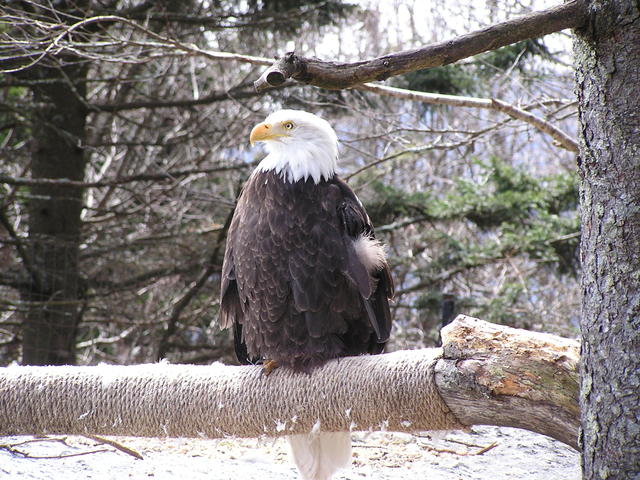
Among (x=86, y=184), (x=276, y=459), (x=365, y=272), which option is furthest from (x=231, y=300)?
(x=86, y=184)

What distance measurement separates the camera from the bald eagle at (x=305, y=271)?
8.22ft

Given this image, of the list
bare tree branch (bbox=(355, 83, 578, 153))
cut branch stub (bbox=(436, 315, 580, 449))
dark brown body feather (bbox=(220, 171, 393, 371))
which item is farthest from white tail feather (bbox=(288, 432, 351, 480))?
bare tree branch (bbox=(355, 83, 578, 153))

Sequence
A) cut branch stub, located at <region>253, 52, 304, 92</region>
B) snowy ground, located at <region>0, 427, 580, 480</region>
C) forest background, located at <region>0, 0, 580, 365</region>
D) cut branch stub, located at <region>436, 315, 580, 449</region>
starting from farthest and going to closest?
forest background, located at <region>0, 0, 580, 365</region> → snowy ground, located at <region>0, 427, 580, 480</region> → cut branch stub, located at <region>436, 315, 580, 449</region> → cut branch stub, located at <region>253, 52, 304, 92</region>

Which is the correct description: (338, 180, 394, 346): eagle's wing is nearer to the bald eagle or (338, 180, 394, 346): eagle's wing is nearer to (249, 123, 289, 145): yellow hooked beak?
the bald eagle

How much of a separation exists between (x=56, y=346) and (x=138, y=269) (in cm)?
114

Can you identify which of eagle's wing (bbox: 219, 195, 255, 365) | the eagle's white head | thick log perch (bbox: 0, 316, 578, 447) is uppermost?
the eagle's white head

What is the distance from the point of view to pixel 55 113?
5.26 metres

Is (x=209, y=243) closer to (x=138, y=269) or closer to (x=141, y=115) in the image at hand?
(x=138, y=269)

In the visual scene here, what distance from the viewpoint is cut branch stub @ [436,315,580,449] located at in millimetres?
1594

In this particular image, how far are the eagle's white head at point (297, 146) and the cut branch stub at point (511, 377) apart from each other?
1076mm

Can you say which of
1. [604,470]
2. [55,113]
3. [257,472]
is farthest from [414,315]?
[604,470]

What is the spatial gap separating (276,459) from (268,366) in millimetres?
843

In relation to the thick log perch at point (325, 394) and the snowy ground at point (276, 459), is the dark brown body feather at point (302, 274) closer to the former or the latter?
the thick log perch at point (325, 394)

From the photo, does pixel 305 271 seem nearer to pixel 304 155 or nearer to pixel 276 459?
pixel 304 155
